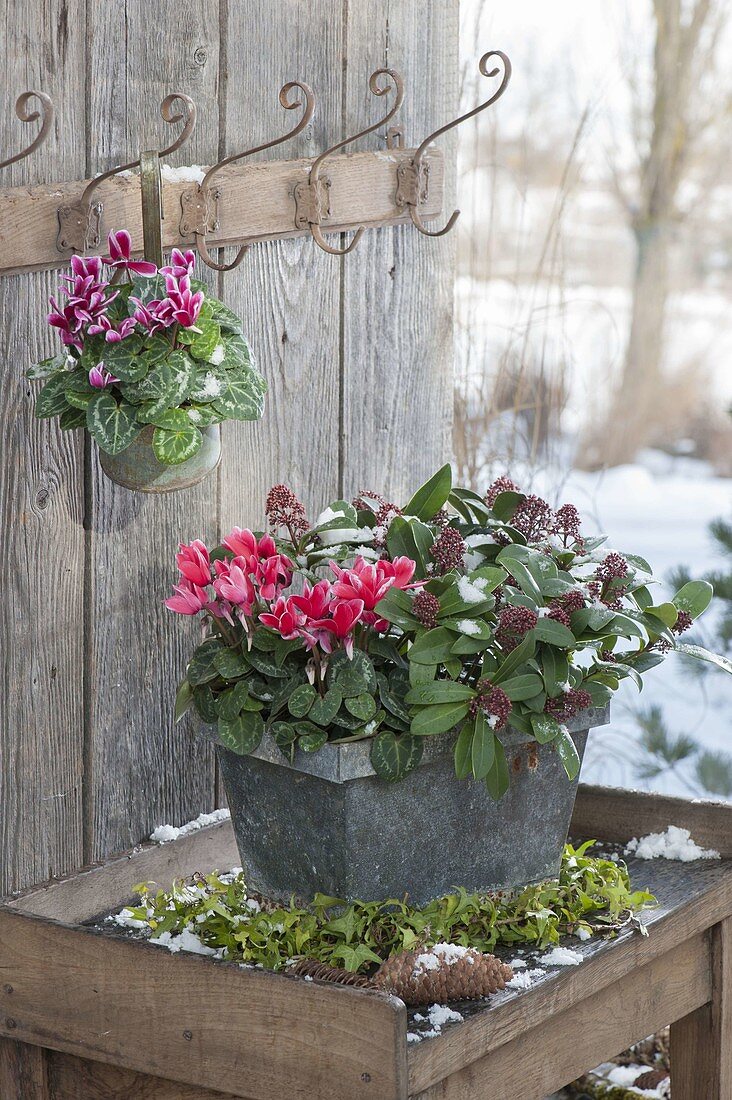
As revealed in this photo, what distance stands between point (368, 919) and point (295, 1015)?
18cm

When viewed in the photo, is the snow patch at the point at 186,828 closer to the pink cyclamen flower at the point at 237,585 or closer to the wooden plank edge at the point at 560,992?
the pink cyclamen flower at the point at 237,585

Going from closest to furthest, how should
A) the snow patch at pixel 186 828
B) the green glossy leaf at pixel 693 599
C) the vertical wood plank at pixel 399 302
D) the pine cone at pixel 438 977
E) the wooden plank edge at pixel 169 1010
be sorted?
the wooden plank edge at pixel 169 1010
the pine cone at pixel 438 977
the green glossy leaf at pixel 693 599
the snow patch at pixel 186 828
the vertical wood plank at pixel 399 302

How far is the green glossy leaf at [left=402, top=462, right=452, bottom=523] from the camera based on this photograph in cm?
143

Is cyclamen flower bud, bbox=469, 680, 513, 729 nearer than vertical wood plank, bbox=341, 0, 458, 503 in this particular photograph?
Yes

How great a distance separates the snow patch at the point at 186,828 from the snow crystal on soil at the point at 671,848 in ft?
1.65

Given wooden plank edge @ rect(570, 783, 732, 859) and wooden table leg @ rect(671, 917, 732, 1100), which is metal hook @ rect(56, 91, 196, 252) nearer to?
wooden plank edge @ rect(570, 783, 732, 859)

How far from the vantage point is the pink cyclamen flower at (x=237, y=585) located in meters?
1.25

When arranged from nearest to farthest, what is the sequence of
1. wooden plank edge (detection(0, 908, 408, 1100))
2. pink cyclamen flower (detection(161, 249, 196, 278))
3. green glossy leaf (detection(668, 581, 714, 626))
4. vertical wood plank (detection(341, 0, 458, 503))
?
wooden plank edge (detection(0, 908, 408, 1100)) < pink cyclamen flower (detection(161, 249, 196, 278)) < green glossy leaf (detection(668, 581, 714, 626)) < vertical wood plank (detection(341, 0, 458, 503))

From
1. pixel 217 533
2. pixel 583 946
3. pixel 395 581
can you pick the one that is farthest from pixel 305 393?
pixel 583 946

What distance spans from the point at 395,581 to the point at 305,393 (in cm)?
52

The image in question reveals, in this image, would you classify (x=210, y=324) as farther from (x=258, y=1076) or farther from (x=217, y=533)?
(x=258, y=1076)

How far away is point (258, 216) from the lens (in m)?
1.56

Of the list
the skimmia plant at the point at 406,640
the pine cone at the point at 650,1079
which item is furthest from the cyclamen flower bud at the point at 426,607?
the pine cone at the point at 650,1079

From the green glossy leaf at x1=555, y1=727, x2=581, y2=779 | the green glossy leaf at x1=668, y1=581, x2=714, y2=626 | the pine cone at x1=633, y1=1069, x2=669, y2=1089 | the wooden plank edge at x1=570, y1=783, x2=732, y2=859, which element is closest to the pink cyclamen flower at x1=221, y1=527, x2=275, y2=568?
the green glossy leaf at x1=555, y1=727, x2=581, y2=779
